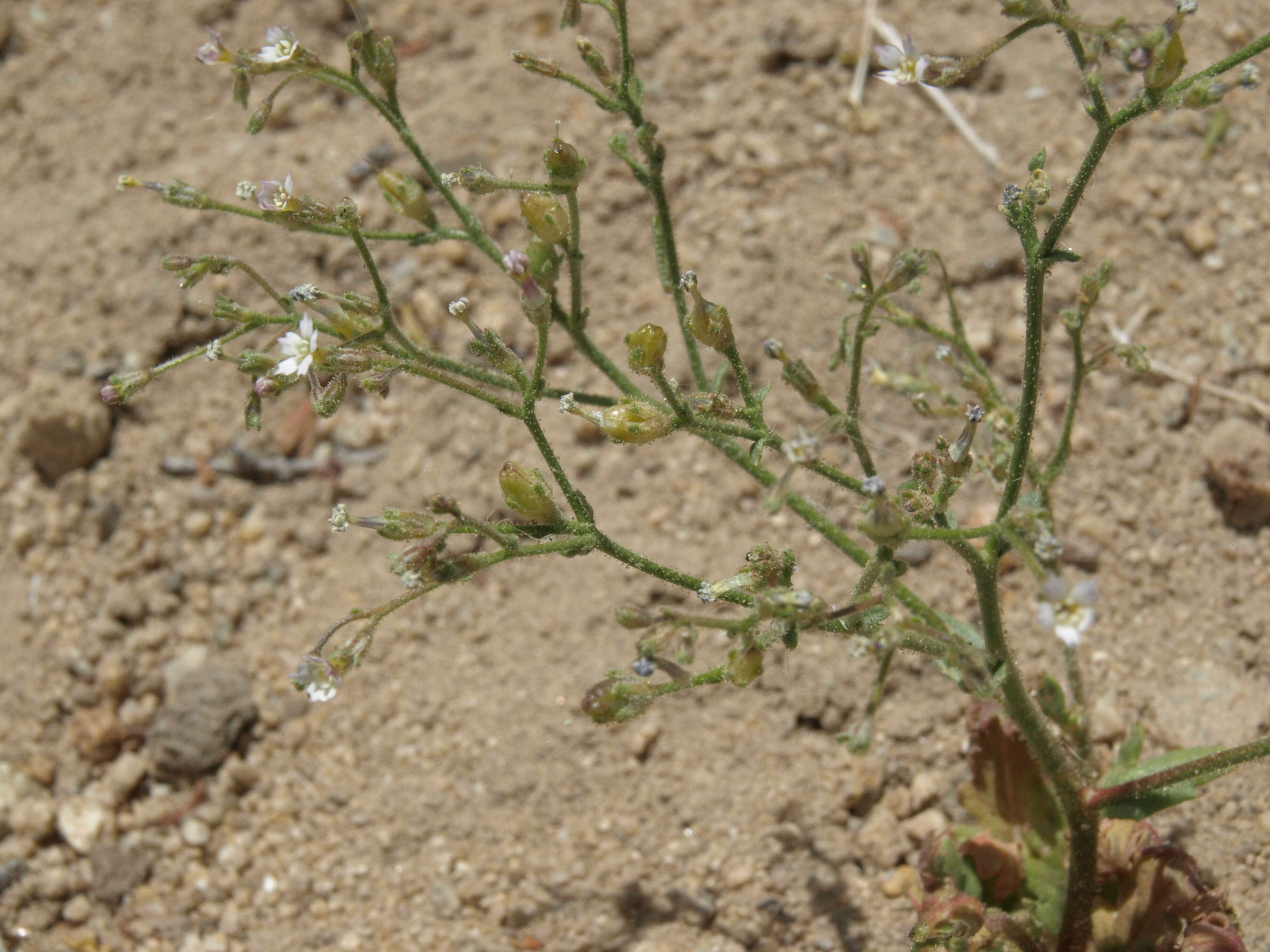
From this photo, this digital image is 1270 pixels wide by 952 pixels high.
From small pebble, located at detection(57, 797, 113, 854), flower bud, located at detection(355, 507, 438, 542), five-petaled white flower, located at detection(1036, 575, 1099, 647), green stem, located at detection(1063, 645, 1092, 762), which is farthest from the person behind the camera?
small pebble, located at detection(57, 797, 113, 854)

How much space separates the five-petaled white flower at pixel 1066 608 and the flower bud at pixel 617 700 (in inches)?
33.1

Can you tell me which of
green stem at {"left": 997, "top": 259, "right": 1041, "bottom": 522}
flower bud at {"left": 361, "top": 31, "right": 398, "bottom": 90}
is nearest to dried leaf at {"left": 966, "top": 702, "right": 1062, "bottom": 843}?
green stem at {"left": 997, "top": 259, "right": 1041, "bottom": 522}

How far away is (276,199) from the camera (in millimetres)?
2836

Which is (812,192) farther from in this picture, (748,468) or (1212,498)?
(748,468)

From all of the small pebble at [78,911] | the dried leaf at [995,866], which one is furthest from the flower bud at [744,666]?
the small pebble at [78,911]

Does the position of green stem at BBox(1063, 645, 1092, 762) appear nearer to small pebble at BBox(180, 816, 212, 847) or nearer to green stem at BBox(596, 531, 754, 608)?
green stem at BBox(596, 531, 754, 608)

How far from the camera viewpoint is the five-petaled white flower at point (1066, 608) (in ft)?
7.08

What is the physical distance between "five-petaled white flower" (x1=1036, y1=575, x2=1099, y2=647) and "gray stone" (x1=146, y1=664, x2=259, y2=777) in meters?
2.99

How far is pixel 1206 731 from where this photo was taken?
363cm

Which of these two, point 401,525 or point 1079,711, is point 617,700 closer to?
point 401,525

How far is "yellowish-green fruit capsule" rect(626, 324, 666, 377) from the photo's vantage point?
2.55 m

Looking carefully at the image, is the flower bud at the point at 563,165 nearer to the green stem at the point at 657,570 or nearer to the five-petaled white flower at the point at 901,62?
the five-petaled white flower at the point at 901,62

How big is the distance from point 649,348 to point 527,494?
428 mm

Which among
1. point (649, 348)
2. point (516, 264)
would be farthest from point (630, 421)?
point (516, 264)
